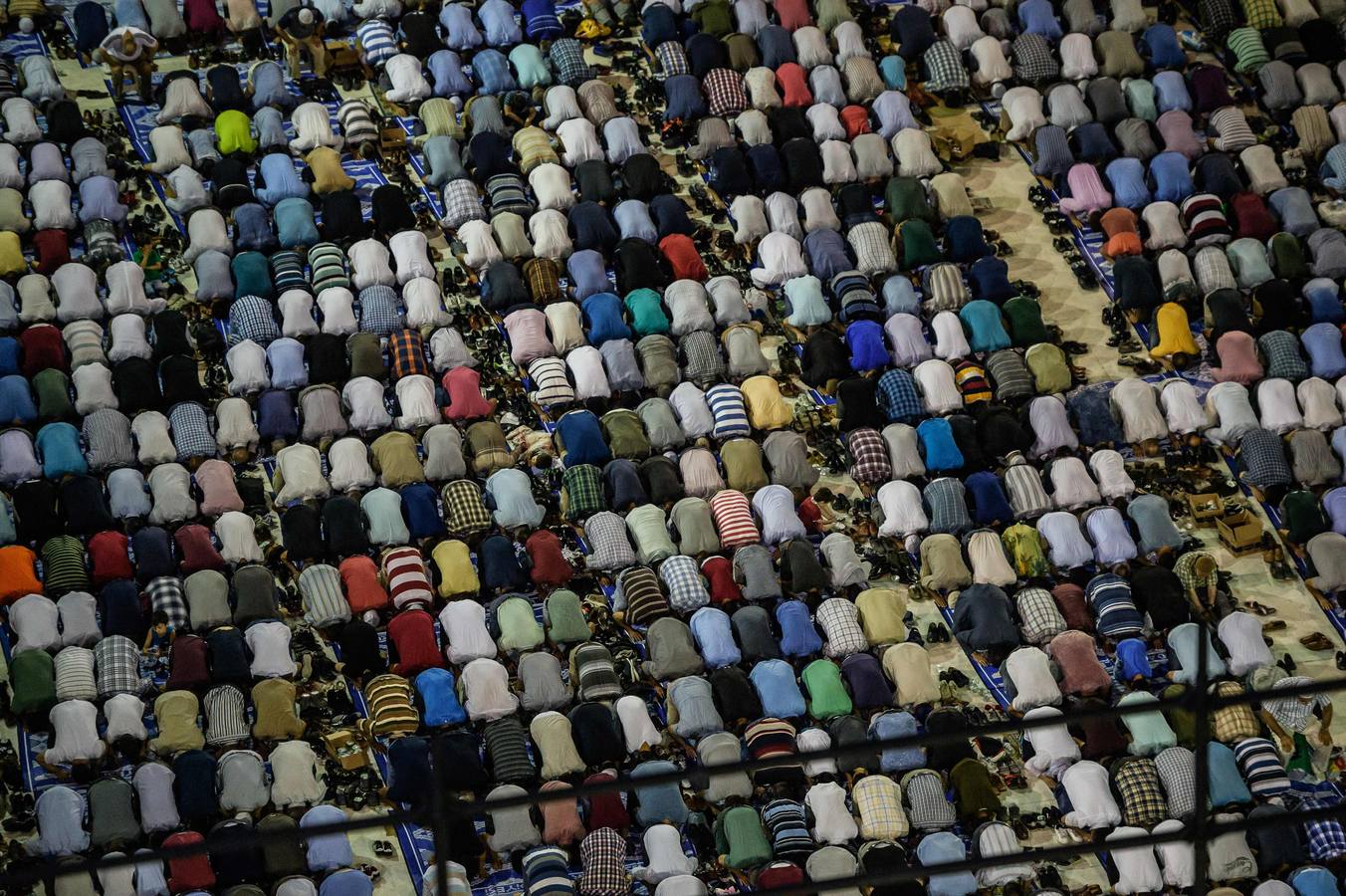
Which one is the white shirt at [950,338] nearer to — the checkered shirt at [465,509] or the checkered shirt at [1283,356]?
the checkered shirt at [1283,356]

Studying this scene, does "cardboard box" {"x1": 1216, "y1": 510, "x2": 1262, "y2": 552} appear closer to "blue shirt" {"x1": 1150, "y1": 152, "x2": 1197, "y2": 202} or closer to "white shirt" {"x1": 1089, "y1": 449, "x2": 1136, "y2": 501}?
"white shirt" {"x1": 1089, "y1": 449, "x2": 1136, "y2": 501}

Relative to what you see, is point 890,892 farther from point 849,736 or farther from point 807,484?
point 807,484

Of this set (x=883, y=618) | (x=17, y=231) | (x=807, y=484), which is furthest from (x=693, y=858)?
(x=17, y=231)

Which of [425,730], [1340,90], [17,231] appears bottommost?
[425,730]

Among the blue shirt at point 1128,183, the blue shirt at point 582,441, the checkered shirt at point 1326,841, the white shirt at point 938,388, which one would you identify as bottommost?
the checkered shirt at point 1326,841

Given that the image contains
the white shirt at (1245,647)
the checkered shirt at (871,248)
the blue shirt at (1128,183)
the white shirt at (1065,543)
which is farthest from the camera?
the blue shirt at (1128,183)

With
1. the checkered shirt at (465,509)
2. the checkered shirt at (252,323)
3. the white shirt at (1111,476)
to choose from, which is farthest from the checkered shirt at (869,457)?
the checkered shirt at (252,323)

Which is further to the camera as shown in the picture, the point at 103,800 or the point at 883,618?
the point at 883,618

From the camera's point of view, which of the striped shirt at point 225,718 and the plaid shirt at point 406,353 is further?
the plaid shirt at point 406,353
